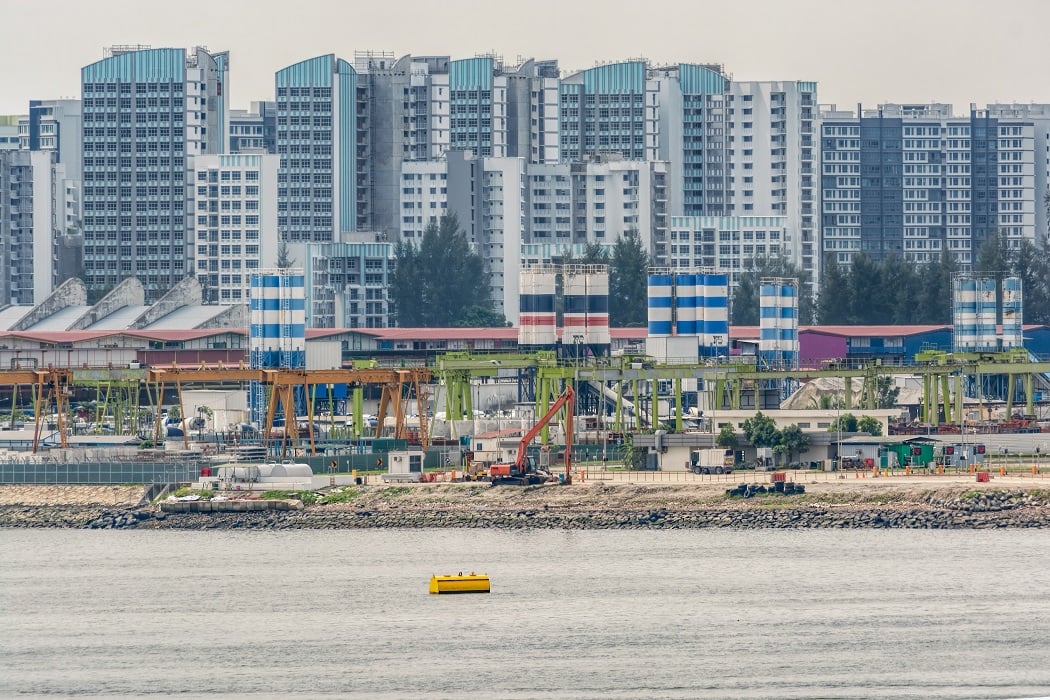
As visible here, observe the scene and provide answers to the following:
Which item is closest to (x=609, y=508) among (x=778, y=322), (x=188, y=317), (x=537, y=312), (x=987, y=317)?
(x=537, y=312)

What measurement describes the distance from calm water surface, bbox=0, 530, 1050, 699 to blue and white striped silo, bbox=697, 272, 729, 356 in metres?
31.0

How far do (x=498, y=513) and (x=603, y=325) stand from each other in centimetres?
2519

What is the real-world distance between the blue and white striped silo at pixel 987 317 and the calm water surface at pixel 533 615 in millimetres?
51429

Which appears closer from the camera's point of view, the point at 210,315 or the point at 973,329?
the point at 973,329

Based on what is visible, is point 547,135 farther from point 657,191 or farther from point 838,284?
point 838,284

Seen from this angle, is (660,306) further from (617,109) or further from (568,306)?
(617,109)

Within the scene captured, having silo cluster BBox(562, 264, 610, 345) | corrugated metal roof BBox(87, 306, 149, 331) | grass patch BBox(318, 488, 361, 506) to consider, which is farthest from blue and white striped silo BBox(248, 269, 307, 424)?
corrugated metal roof BBox(87, 306, 149, 331)

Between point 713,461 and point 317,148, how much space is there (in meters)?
101

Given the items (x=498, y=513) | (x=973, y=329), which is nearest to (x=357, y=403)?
(x=498, y=513)

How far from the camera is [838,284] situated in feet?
492

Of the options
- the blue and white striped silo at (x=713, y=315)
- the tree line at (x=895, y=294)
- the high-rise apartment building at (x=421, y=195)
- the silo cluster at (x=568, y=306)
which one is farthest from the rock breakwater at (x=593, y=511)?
the high-rise apartment building at (x=421, y=195)

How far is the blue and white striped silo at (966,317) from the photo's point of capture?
117 metres

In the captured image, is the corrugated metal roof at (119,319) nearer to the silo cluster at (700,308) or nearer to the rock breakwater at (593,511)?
the silo cluster at (700,308)

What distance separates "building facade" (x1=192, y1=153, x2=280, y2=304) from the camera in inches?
6506
